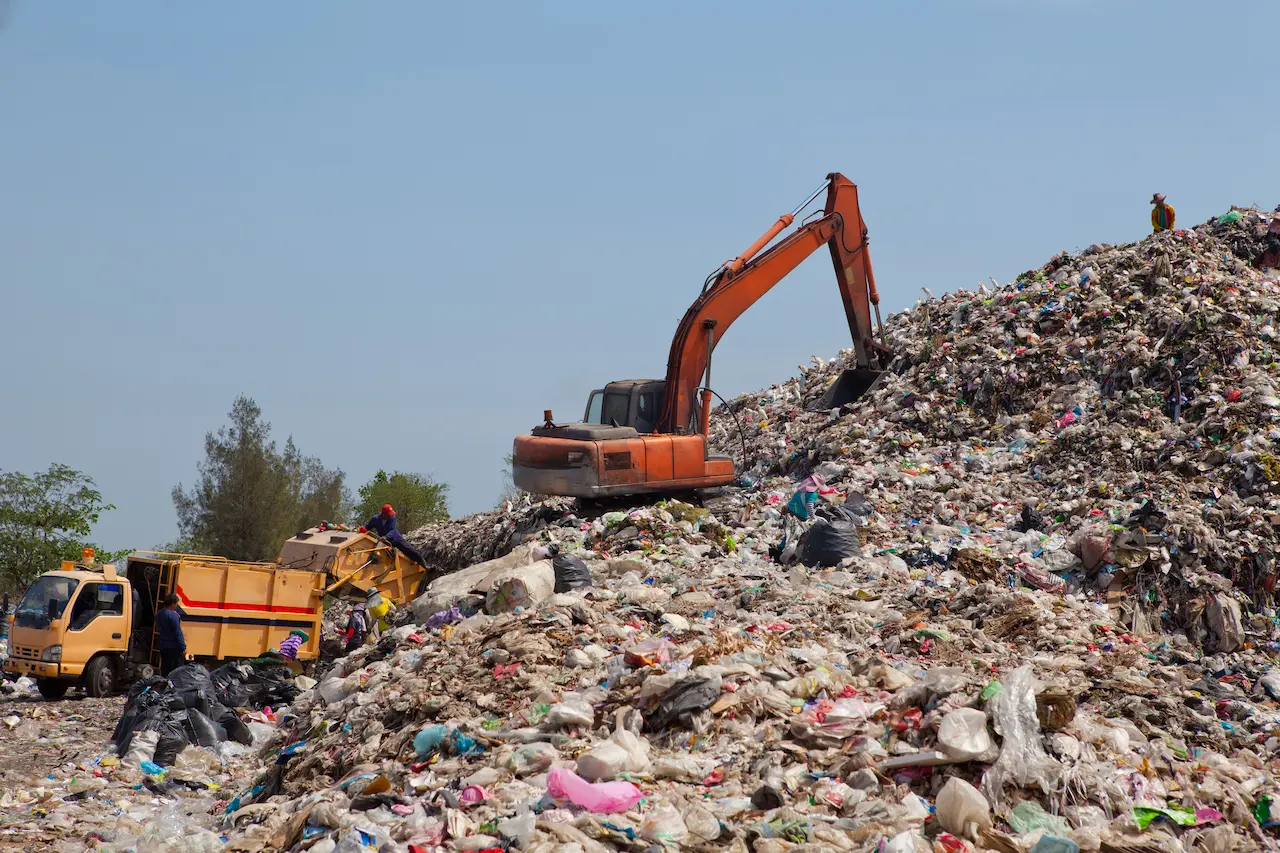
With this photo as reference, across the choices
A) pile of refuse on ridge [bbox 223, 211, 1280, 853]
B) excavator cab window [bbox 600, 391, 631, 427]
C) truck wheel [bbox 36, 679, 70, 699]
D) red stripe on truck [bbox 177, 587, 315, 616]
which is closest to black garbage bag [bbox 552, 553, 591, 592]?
pile of refuse on ridge [bbox 223, 211, 1280, 853]

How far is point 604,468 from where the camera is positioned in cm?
1288

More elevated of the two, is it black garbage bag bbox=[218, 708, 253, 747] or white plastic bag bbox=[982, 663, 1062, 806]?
white plastic bag bbox=[982, 663, 1062, 806]

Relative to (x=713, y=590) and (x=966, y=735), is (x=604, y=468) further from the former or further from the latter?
(x=966, y=735)

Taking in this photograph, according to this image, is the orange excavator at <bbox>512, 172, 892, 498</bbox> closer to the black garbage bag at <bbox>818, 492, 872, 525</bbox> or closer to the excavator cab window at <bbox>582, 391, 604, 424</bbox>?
the excavator cab window at <bbox>582, 391, 604, 424</bbox>

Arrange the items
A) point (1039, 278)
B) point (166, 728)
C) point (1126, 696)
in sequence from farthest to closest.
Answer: point (1039, 278) < point (166, 728) < point (1126, 696)

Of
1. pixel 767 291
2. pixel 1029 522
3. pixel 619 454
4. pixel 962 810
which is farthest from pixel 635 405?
pixel 962 810

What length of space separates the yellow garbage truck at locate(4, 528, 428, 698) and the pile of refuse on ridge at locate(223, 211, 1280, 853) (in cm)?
125

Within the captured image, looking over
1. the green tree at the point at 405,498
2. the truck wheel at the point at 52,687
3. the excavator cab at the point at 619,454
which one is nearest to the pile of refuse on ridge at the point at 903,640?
the excavator cab at the point at 619,454

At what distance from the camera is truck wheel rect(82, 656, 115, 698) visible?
11.4 m

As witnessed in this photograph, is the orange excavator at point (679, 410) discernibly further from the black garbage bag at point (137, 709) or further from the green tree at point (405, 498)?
the green tree at point (405, 498)

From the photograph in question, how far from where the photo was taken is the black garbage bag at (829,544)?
10.9m

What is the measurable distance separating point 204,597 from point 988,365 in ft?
34.6

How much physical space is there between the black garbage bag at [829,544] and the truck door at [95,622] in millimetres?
6642

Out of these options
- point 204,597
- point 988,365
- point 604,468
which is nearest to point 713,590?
point 604,468
